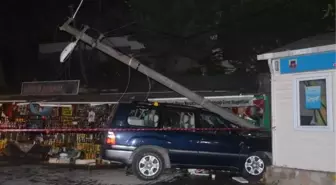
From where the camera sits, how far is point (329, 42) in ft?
27.8

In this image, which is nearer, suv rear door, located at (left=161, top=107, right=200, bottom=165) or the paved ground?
the paved ground

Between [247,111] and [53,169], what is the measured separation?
6.37 m

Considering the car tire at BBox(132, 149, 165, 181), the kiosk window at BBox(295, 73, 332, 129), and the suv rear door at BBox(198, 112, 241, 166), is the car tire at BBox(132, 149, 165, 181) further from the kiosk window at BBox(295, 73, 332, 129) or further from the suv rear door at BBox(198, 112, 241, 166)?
the kiosk window at BBox(295, 73, 332, 129)

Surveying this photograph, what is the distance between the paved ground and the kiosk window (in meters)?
2.55

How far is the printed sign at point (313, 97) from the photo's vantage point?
28.1ft

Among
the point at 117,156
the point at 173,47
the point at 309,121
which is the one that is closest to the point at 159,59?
the point at 173,47

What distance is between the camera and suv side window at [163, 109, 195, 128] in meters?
10.2

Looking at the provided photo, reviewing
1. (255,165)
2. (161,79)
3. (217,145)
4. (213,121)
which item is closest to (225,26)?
(161,79)

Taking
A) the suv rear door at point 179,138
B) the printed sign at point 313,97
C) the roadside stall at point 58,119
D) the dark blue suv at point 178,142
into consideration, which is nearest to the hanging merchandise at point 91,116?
the roadside stall at point 58,119

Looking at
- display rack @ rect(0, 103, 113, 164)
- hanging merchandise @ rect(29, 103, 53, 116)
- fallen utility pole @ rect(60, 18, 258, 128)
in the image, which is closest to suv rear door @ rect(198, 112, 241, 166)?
fallen utility pole @ rect(60, 18, 258, 128)

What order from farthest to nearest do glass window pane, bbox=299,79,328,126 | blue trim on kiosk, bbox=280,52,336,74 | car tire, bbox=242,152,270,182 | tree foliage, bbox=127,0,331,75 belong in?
tree foliage, bbox=127,0,331,75, car tire, bbox=242,152,270,182, glass window pane, bbox=299,79,328,126, blue trim on kiosk, bbox=280,52,336,74

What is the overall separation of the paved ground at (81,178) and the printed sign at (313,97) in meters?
2.83

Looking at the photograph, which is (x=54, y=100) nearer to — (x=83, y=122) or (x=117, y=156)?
(x=83, y=122)

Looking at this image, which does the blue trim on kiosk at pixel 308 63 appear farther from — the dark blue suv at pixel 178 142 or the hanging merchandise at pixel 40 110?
the hanging merchandise at pixel 40 110
